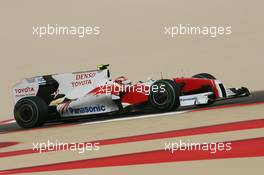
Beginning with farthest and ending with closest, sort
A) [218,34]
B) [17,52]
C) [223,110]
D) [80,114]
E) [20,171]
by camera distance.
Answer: [17,52]
[218,34]
[80,114]
[223,110]
[20,171]

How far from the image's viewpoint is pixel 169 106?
39.9 ft

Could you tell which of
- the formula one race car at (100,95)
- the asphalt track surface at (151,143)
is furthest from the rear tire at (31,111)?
the asphalt track surface at (151,143)

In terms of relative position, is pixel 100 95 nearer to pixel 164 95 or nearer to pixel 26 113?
pixel 164 95

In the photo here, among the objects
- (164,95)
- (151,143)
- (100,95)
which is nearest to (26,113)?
(100,95)

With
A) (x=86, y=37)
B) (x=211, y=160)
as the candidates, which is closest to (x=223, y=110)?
(x=211, y=160)

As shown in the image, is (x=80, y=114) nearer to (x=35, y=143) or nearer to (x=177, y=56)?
(x=35, y=143)

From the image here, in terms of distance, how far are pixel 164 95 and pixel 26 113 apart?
3314mm

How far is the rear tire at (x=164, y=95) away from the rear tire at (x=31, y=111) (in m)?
2.53

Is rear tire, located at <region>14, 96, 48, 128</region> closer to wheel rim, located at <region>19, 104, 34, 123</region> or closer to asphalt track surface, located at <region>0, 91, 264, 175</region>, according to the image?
wheel rim, located at <region>19, 104, 34, 123</region>

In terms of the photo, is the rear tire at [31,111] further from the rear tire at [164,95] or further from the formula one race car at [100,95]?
the rear tire at [164,95]

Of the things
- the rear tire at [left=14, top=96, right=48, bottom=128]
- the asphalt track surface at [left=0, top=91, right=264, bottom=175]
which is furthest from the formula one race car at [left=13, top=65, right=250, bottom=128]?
the asphalt track surface at [left=0, top=91, right=264, bottom=175]

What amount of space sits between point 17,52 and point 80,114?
1828cm

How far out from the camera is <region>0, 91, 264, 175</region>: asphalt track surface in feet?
21.9

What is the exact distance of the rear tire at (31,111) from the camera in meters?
13.0
